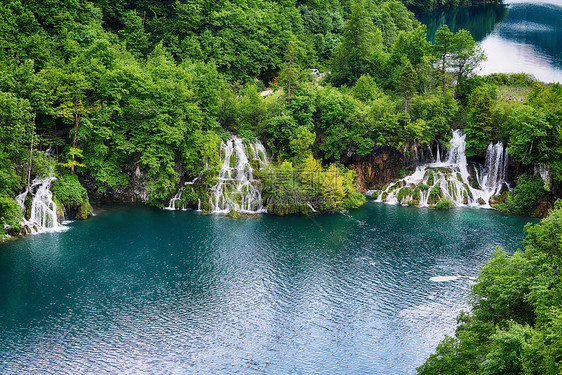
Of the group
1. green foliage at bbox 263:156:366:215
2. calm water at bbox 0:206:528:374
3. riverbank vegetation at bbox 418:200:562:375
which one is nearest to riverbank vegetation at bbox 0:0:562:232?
green foliage at bbox 263:156:366:215

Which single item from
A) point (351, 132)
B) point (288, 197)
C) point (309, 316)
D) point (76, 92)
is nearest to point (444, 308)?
point (309, 316)

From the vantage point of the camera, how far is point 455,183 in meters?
67.6

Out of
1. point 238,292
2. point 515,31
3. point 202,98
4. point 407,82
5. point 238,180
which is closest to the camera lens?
point 238,292

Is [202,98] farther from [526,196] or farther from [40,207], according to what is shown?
[526,196]

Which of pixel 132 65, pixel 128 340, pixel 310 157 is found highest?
pixel 132 65

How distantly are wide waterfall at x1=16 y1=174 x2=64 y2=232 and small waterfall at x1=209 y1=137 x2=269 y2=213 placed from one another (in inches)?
700

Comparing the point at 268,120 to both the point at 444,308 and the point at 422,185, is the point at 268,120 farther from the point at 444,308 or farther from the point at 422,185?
the point at 444,308

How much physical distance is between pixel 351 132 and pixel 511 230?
2495 cm

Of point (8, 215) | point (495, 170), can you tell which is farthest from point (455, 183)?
point (8, 215)

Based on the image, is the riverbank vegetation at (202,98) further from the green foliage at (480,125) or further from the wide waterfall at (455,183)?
the wide waterfall at (455,183)

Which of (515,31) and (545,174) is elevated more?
(515,31)

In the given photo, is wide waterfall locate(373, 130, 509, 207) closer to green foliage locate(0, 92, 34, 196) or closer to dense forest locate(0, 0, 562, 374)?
dense forest locate(0, 0, 562, 374)

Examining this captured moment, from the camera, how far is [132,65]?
6700 centimetres

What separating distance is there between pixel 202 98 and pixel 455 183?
35.0 m
